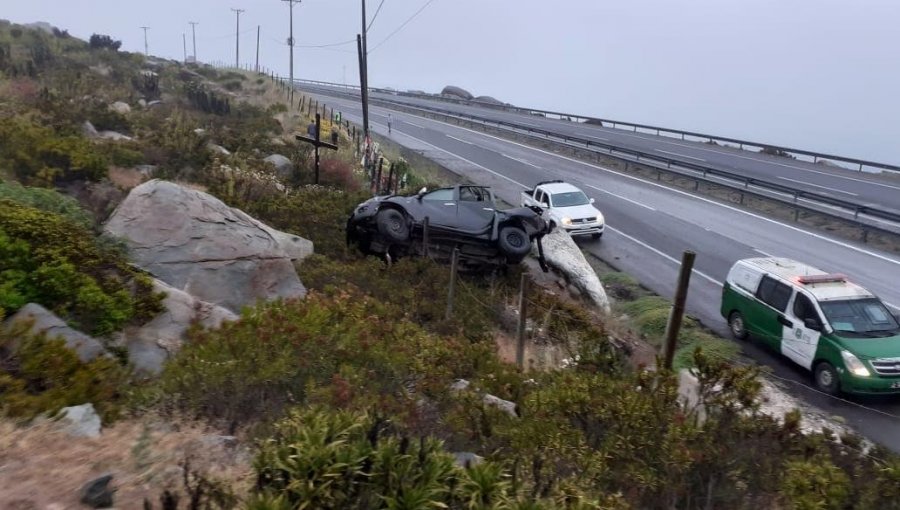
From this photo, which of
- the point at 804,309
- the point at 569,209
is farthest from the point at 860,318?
the point at 569,209

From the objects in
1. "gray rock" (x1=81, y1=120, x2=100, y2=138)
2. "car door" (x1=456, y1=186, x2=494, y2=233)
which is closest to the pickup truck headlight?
"car door" (x1=456, y1=186, x2=494, y2=233)

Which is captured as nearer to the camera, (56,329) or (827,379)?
(56,329)

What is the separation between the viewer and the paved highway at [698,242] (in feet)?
41.7

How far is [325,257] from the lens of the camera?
603 inches

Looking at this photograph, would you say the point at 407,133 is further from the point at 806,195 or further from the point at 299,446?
the point at 299,446

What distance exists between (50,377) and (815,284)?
1185 cm

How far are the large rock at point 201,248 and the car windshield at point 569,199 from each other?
483 inches

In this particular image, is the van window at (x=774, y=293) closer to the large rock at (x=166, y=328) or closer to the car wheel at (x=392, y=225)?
Result: the car wheel at (x=392, y=225)

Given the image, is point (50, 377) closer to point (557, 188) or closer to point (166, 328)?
point (166, 328)

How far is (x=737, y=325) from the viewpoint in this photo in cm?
1484

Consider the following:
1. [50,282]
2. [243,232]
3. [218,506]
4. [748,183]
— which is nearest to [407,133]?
[748,183]

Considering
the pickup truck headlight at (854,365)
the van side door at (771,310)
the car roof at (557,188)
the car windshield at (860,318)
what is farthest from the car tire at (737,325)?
the car roof at (557,188)

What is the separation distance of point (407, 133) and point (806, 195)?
28488mm

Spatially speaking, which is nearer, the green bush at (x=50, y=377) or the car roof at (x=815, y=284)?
the green bush at (x=50, y=377)
